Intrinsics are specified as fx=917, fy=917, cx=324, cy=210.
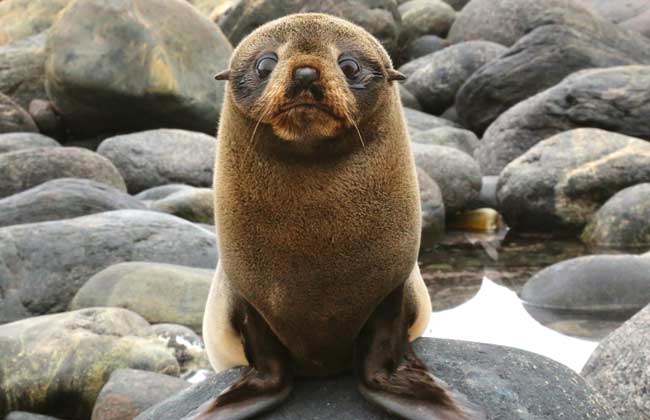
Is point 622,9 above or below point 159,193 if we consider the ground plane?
below

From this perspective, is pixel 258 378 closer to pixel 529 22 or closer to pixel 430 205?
pixel 430 205

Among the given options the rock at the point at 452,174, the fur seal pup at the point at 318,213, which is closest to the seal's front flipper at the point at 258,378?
the fur seal pup at the point at 318,213

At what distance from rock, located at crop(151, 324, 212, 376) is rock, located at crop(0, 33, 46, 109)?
14690mm

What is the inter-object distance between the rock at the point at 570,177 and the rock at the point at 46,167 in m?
5.41

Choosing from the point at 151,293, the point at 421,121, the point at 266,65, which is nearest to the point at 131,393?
the point at 151,293

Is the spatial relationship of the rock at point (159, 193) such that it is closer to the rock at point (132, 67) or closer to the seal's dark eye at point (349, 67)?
the rock at point (132, 67)

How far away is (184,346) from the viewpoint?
6488 mm

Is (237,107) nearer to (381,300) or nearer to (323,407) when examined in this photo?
(381,300)

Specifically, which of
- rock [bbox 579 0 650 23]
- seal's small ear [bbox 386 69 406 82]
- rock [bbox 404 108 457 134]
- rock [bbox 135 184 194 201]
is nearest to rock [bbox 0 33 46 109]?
rock [bbox 404 108 457 134]

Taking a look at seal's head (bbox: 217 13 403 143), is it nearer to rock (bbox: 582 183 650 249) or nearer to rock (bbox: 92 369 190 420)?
rock (bbox: 92 369 190 420)

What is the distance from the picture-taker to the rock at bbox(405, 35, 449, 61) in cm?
2578

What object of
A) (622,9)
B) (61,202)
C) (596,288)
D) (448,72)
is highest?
(596,288)

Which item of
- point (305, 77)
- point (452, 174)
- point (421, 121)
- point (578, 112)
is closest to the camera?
point (305, 77)

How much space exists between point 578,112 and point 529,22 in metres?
8.41
